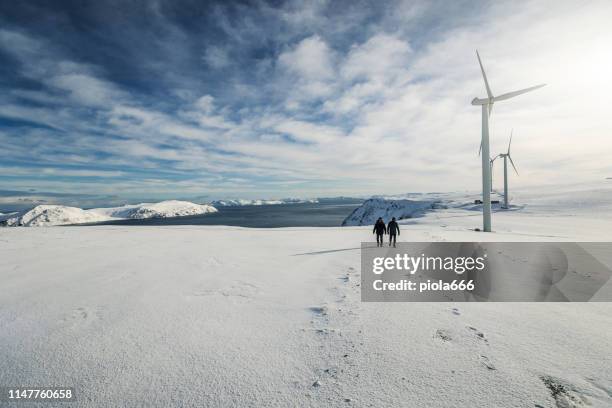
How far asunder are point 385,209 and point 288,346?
299ft

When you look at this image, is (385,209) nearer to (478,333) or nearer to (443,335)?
(478,333)

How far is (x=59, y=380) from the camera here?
3951mm

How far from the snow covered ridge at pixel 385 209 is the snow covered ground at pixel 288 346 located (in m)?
76.2

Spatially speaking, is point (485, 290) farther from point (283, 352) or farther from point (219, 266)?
point (219, 266)


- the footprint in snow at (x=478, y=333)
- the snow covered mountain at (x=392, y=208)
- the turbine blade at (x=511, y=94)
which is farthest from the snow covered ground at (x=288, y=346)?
the snow covered mountain at (x=392, y=208)

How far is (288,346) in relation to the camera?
4.81 meters

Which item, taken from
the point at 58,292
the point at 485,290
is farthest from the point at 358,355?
Result: the point at 58,292

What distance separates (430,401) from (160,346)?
15.1 ft

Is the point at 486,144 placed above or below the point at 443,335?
above

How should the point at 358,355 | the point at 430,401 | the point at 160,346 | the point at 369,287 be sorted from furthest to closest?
the point at 369,287, the point at 160,346, the point at 358,355, the point at 430,401

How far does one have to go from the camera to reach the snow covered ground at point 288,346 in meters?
3.59

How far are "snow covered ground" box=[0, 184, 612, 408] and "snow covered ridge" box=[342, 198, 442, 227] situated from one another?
7624cm

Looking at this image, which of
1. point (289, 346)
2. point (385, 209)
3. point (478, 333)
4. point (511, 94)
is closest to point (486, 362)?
point (478, 333)

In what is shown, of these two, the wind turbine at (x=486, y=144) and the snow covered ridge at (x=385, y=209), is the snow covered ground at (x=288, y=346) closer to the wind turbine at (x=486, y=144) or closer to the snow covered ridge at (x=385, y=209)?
the wind turbine at (x=486, y=144)
